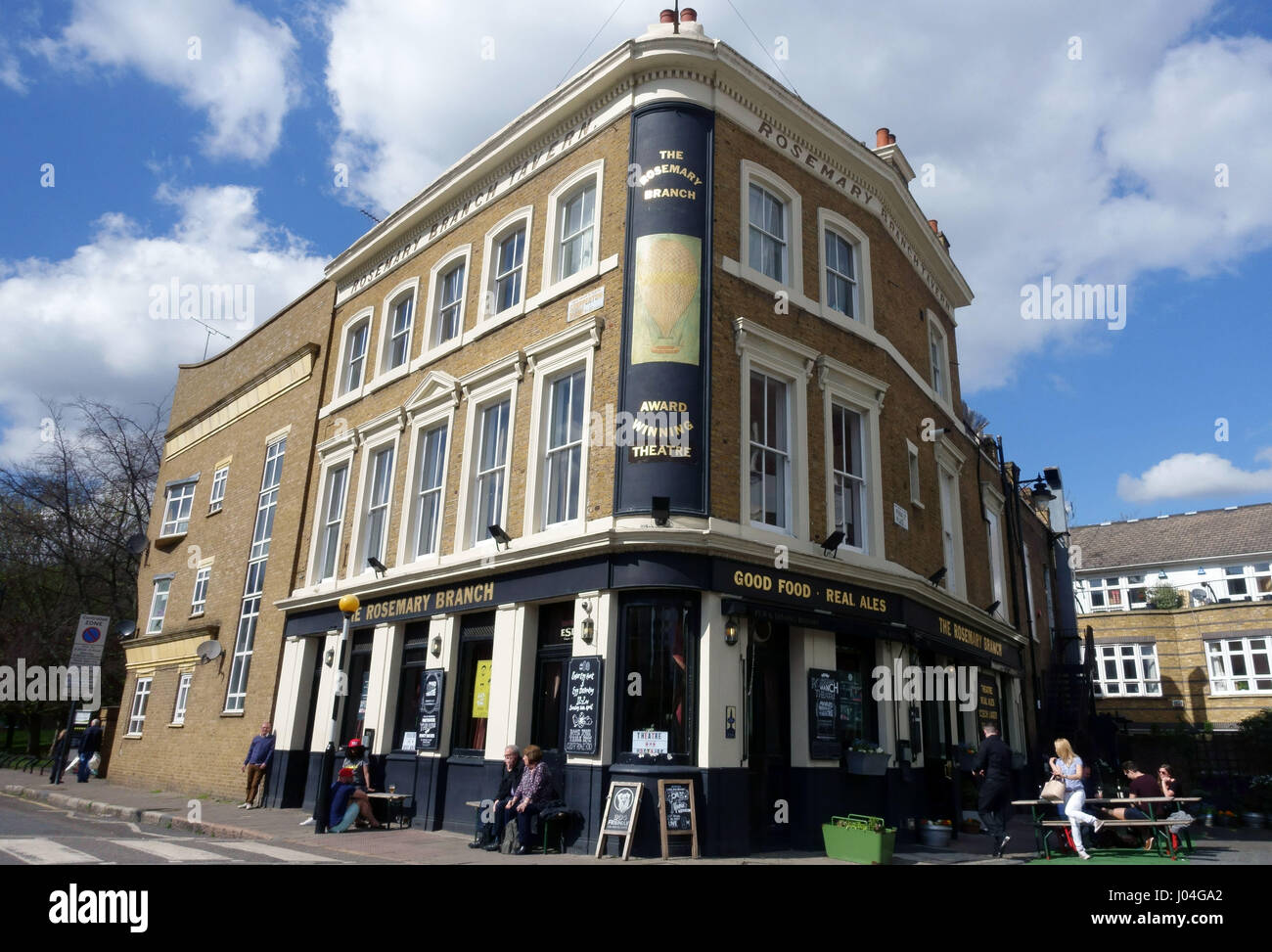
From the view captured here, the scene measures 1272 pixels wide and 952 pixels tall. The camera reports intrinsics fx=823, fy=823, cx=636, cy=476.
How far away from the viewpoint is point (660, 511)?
36.6 ft

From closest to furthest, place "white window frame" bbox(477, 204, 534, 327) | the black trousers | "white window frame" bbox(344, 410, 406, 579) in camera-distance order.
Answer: the black trousers, "white window frame" bbox(477, 204, 534, 327), "white window frame" bbox(344, 410, 406, 579)

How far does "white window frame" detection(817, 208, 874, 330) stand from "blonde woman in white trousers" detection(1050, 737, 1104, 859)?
25.7 ft

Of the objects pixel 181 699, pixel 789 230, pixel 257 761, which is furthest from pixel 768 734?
pixel 181 699

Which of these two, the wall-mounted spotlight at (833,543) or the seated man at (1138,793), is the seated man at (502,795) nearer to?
the wall-mounted spotlight at (833,543)

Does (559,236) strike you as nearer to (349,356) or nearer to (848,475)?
(848,475)

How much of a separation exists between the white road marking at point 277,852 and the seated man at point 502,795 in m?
2.07

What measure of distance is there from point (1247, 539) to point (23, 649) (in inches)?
2089

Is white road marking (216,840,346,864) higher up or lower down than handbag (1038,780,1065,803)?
lower down

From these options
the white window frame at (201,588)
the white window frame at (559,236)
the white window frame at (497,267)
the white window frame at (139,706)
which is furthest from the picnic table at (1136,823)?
the white window frame at (139,706)

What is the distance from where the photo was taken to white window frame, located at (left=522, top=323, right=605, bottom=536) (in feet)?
40.9

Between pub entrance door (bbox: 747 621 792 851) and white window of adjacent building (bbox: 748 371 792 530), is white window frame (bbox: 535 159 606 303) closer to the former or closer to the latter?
white window of adjacent building (bbox: 748 371 792 530)

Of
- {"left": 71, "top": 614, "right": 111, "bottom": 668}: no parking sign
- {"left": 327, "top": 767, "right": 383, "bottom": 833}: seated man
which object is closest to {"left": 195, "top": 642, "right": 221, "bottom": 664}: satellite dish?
{"left": 71, "top": 614, "right": 111, "bottom": 668}: no parking sign

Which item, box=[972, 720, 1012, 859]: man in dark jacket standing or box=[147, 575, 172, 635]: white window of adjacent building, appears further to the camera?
box=[147, 575, 172, 635]: white window of adjacent building

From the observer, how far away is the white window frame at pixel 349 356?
62.6 ft
